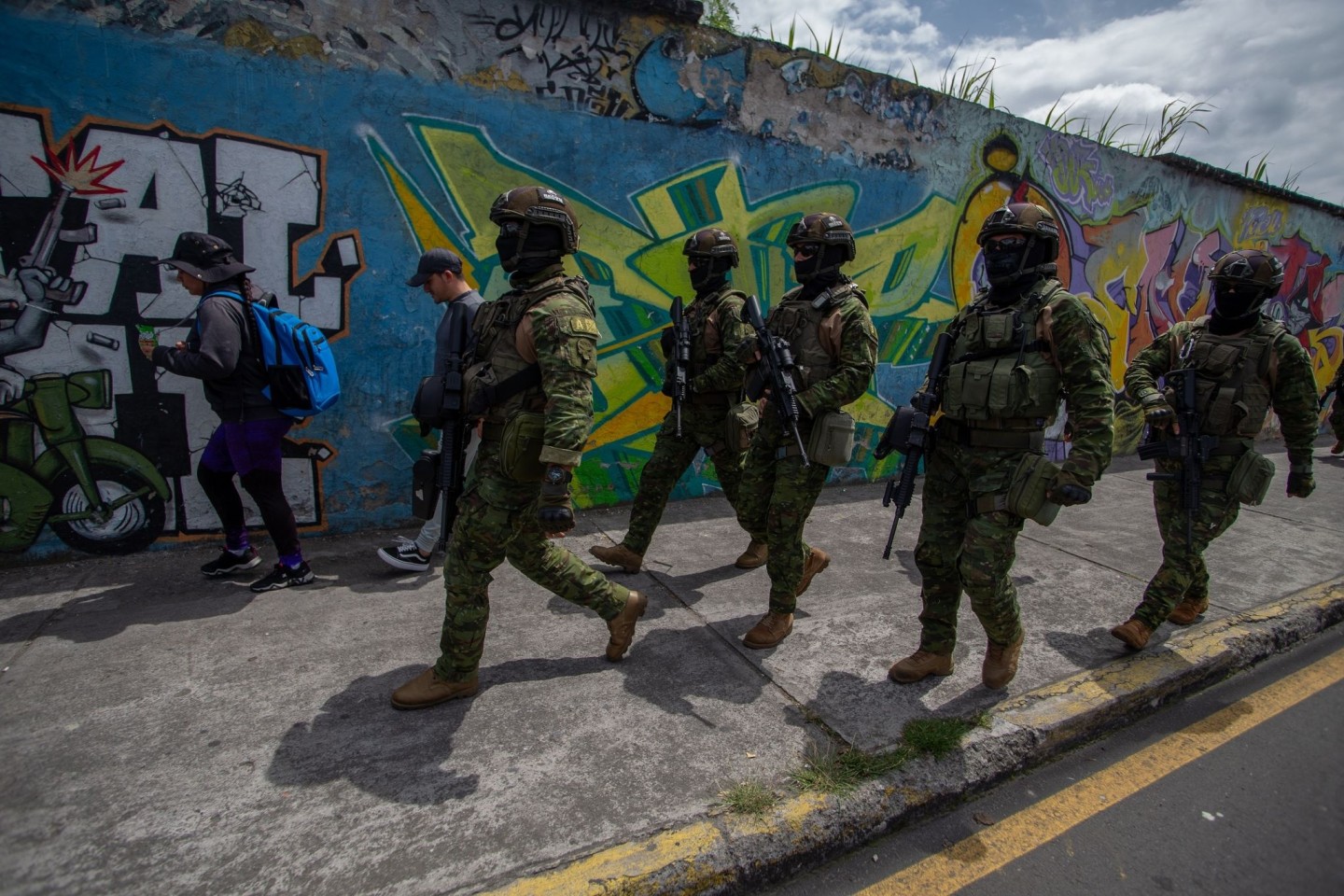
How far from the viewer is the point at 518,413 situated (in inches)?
100

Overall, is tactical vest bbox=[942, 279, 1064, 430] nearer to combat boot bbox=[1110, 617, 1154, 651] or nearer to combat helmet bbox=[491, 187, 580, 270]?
combat boot bbox=[1110, 617, 1154, 651]

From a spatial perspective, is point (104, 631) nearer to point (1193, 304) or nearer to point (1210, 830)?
point (1210, 830)

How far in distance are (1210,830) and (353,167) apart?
4871 millimetres

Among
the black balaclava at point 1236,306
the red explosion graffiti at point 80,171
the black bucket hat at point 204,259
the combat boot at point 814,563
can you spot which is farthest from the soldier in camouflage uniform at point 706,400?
the red explosion graffiti at point 80,171

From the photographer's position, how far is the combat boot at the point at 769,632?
10.6 ft

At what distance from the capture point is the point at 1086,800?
2473 mm

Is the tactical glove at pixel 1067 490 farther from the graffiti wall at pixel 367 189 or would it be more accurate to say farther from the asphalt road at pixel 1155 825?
the graffiti wall at pixel 367 189

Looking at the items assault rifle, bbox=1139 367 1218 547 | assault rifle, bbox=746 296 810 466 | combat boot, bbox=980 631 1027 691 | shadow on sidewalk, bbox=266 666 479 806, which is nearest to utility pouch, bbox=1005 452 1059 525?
combat boot, bbox=980 631 1027 691

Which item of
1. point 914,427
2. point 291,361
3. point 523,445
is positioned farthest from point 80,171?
point 914,427

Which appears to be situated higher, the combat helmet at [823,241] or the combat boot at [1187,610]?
the combat helmet at [823,241]

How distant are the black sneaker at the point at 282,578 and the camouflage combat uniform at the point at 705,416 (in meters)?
1.70

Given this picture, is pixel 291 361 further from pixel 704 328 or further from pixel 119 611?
pixel 704 328

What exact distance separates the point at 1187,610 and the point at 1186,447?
0.94 m

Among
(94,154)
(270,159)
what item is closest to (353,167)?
(270,159)
